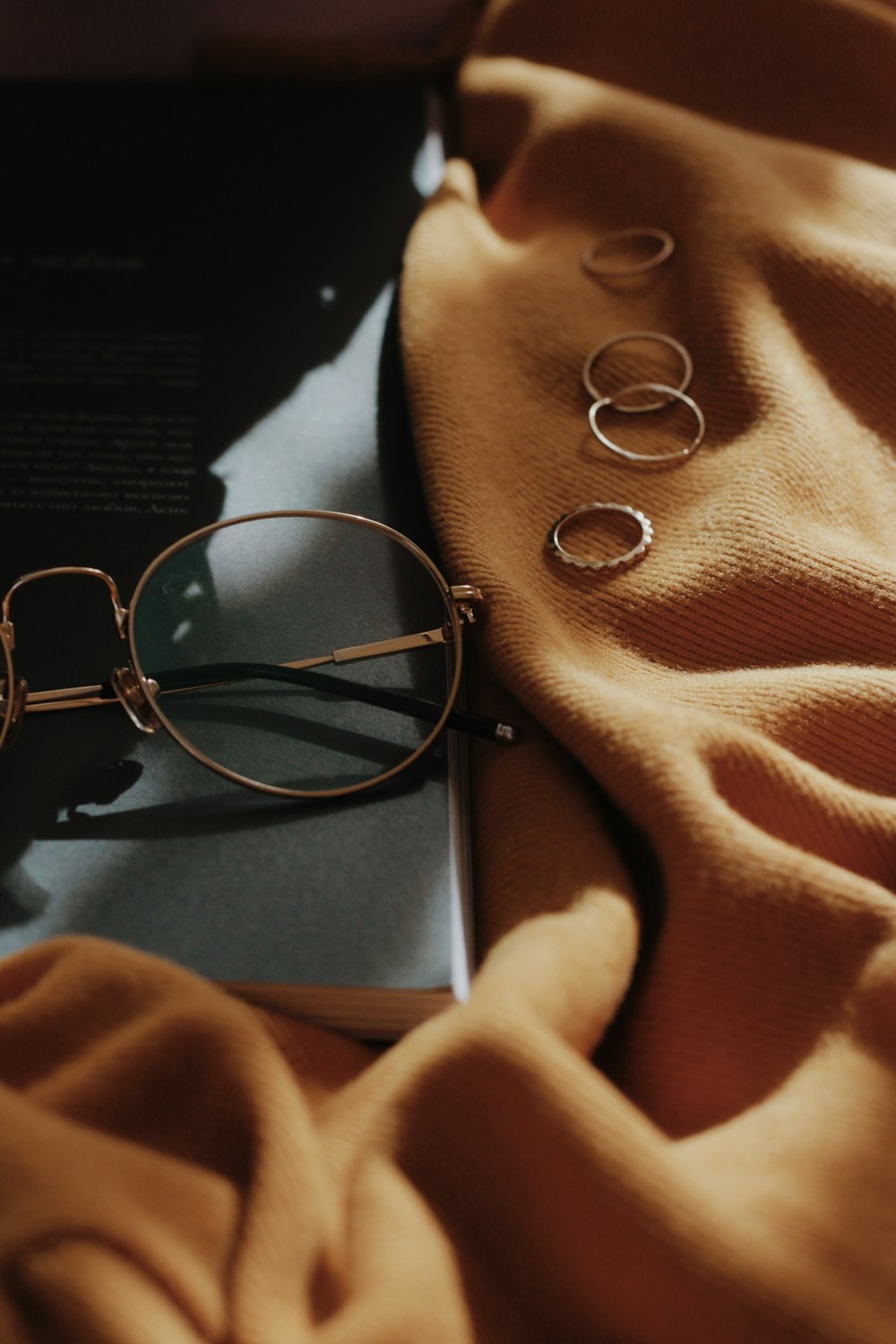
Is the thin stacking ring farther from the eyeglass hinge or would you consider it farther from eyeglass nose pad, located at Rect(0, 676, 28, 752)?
eyeglass nose pad, located at Rect(0, 676, 28, 752)

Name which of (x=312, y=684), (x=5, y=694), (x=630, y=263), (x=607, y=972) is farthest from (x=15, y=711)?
(x=630, y=263)

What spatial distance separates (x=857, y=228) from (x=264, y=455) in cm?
33

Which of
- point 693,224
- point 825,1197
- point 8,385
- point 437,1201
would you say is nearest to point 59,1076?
point 437,1201

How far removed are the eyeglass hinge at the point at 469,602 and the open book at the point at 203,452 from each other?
0.05m

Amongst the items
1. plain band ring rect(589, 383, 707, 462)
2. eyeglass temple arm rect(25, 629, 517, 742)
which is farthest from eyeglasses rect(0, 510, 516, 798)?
plain band ring rect(589, 383, 707, 462)

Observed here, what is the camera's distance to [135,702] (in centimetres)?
44

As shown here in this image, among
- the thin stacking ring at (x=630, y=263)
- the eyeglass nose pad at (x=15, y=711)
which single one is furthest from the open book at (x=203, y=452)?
the thin stacking ring at (x=630, y=263)

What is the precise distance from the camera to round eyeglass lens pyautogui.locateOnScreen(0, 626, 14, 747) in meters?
0.43

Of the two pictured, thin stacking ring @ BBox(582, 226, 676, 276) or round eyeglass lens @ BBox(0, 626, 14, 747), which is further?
thin stacking ring @ BBox(582, 226, 676, 276)

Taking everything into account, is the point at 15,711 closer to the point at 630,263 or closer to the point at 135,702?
the point at 135,702

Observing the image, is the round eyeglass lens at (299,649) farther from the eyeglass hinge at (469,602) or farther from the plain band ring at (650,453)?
the plain band ring at (650,453)

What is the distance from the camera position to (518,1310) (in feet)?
1.04

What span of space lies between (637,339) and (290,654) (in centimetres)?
24

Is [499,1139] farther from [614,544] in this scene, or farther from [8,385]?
[8,385]
